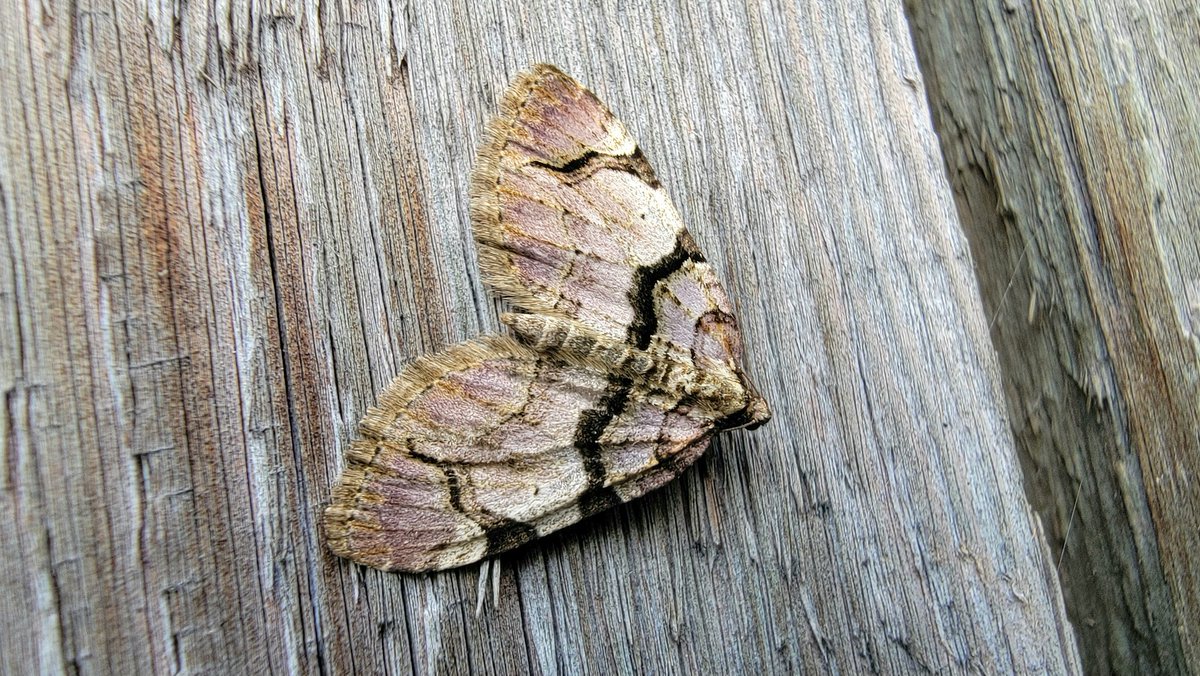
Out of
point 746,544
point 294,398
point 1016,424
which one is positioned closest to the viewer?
point 294,398

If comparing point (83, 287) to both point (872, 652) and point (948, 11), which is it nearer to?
point (872, 652)

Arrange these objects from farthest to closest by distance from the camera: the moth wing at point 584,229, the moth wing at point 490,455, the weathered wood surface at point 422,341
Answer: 1. the moth wing at point 584,229
2. the moth wing at point 490,455
3. the weathered wood surface at point 422,341

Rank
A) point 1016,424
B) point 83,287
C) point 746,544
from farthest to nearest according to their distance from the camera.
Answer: point 1016,424 < point 746,544 < point 83,287

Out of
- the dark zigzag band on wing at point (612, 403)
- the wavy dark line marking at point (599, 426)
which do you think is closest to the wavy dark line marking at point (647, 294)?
the dark zigzag band on wing at point (612, 403)

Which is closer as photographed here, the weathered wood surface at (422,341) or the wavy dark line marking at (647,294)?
the weathered wood surface at (422,341)

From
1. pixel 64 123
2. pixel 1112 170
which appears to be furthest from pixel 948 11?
pixel 64 123

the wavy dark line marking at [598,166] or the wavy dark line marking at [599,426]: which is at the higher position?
the wavy dark line marking at [598,166]

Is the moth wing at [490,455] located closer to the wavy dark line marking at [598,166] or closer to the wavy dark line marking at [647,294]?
the wavy dark line marking at [647,294]

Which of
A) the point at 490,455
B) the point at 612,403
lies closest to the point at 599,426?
the point at 612,403
